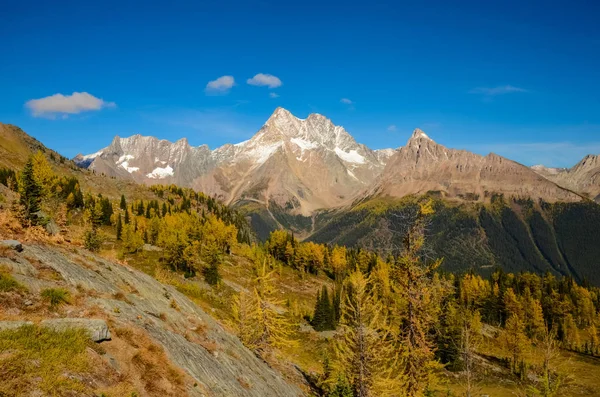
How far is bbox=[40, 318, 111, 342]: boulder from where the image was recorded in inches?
534

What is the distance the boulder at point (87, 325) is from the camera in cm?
1357

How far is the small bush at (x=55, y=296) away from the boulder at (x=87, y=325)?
2.16 m

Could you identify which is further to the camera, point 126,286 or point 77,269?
point 126,286

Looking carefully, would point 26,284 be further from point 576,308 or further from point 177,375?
point 576,308

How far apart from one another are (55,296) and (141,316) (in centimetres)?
455

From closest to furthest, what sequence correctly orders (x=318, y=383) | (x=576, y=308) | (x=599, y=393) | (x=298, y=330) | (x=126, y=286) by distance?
(x=126, y=286) < (x=318, y=383) < (x=599, y=393) < (x=298, y=330) < (x=576, y=308)

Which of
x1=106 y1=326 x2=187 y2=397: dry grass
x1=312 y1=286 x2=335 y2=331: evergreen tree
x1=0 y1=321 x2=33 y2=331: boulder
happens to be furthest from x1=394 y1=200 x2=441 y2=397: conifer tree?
x1=312 y1=286 x2=335 y2=331: evergreen tree

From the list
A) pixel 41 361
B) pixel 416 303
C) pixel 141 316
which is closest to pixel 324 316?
pixel 416 303

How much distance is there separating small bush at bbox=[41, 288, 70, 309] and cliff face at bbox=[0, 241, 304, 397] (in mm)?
469

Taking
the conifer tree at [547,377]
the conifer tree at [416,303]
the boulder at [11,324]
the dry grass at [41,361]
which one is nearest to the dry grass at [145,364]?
the dry grass at [41,361]

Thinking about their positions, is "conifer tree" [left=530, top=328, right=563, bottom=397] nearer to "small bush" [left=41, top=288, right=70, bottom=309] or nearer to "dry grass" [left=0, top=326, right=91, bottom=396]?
"dry grass" [left=0, top=326, right=91, bottom=396]

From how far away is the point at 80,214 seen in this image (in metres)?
127

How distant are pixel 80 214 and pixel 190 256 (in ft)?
187

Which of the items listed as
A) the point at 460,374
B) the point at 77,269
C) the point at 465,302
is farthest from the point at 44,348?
the point at 465,302
